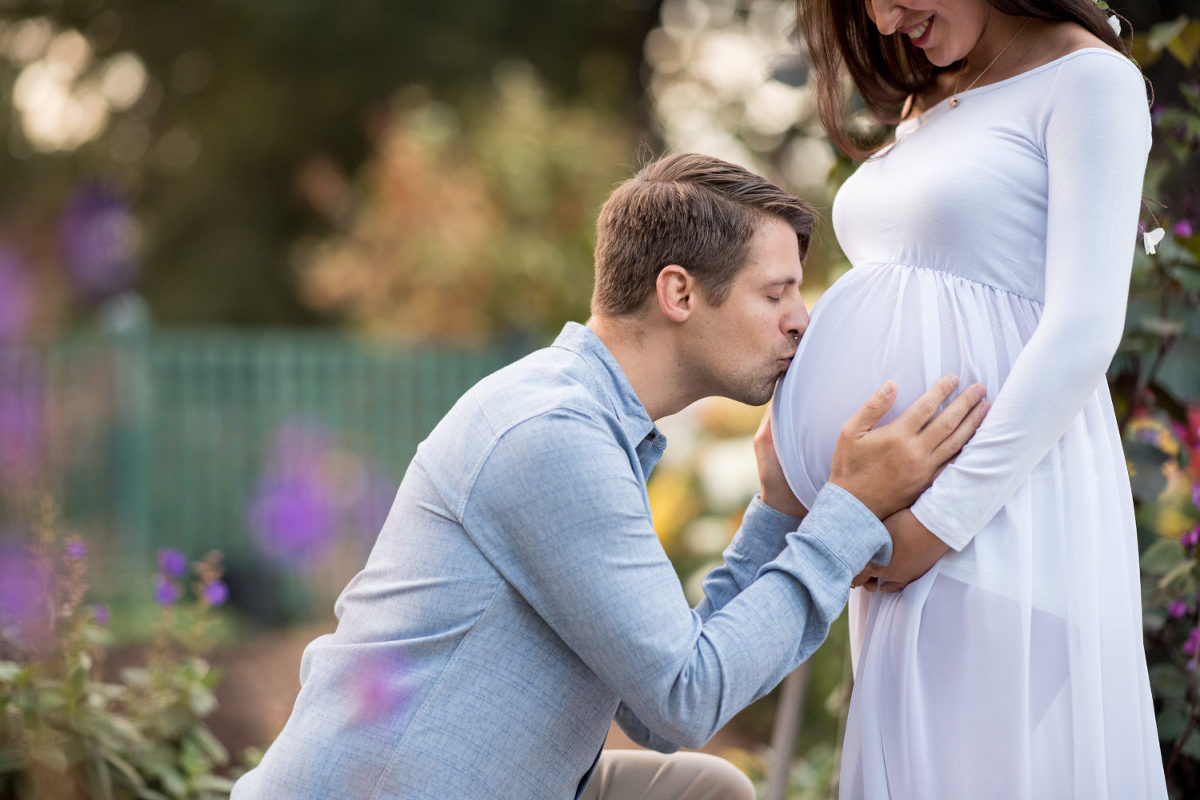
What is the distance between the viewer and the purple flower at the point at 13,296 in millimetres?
2312

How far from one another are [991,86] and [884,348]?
1.47 feet

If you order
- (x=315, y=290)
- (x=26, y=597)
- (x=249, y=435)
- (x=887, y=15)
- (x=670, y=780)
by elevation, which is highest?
(x=887, y=15)

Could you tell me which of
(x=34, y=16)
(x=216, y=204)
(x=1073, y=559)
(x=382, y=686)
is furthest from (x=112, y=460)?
(x=34, y=16)

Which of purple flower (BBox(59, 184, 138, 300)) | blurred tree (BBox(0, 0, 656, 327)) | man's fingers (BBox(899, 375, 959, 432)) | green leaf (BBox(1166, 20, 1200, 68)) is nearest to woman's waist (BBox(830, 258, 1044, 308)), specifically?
man's fingers (BBox(899, 375, 959, 432))

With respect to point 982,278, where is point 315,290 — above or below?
below

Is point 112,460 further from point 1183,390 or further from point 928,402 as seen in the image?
point 1183,390

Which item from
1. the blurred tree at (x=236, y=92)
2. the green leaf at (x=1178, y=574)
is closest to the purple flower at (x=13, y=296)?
the green leaf at (x=1178, y=574)

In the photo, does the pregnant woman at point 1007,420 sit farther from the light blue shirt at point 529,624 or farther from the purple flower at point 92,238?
the purple flower at point 92,238

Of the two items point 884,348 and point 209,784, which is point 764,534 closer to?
point 884,348

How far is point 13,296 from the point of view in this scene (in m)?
2.35

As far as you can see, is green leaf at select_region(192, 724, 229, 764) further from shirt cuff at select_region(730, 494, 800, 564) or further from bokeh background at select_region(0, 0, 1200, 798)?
shirt cuff at select_region(730, 494, 800, 564)

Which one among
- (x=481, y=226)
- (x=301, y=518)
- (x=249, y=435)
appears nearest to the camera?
(x=249, y=435)

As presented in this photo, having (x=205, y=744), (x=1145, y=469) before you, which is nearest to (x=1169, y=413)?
(x=1145, y=469)

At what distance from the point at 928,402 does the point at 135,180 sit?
50.7 feet
